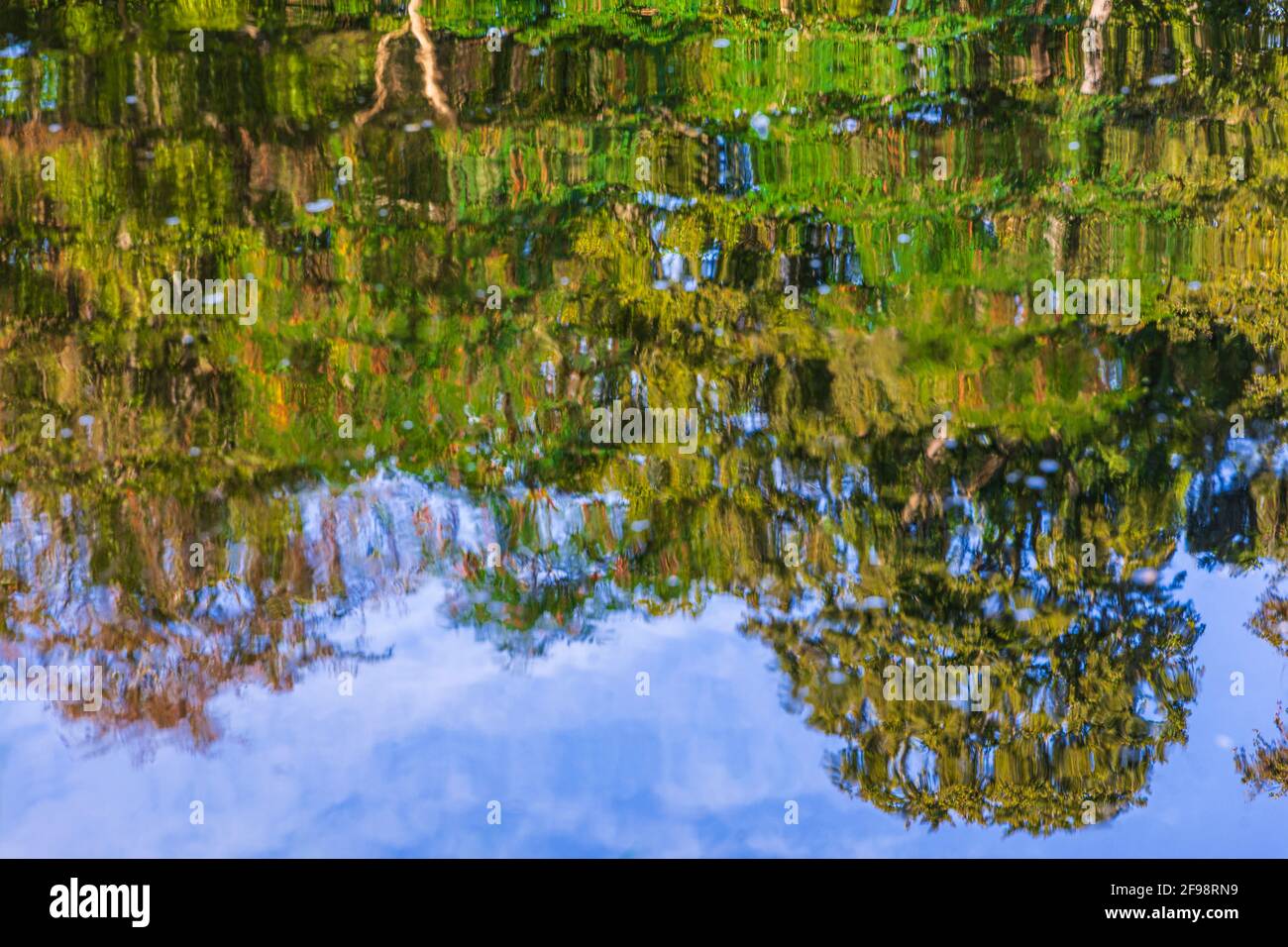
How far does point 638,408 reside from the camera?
5375mm

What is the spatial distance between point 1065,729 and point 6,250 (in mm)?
5551

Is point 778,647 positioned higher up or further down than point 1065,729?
higher up

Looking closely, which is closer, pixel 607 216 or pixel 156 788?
pixel 156 788

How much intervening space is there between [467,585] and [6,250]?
3060 millimetres

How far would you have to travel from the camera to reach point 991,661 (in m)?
4.77

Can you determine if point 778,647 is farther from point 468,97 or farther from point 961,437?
point 468,97

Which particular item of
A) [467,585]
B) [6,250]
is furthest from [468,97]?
[467,585]

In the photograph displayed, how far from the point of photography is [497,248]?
5.80 m

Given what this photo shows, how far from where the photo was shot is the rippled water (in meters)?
4.68

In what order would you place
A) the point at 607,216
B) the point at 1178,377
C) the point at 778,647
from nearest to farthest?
the point at 778,647
the point at 1178,377
the point at 607,216

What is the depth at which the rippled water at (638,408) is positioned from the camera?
4680mm
